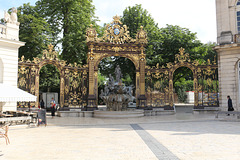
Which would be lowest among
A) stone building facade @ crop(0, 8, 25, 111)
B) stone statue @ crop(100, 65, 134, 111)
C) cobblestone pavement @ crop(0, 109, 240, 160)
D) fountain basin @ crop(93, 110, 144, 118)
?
cobblestone pavement @ crop(0, 109, 240, 160)

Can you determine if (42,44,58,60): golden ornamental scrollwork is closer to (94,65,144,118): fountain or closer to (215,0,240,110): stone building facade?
(94,65,144,118): fountain

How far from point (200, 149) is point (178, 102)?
31078mm

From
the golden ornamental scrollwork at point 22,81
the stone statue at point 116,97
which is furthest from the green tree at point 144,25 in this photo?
the golden ornamental scrollwork at point 22,81

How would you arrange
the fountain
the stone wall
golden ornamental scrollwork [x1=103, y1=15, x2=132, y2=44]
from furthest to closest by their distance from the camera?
golden ornamental scrollwork [x1=103, y1=15, x2=132, y2=44] < the stone wall < the fountain

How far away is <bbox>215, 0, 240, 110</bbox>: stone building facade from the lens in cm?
1636

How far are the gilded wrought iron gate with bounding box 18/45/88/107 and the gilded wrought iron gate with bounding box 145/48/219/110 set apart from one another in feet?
16.7

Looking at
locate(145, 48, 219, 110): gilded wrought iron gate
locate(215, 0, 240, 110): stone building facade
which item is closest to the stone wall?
locate(215, 0, 240, 110): stone building facade

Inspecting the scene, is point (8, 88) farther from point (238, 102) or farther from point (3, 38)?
point (238, 102)

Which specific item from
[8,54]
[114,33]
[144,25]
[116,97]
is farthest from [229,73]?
[8,54]

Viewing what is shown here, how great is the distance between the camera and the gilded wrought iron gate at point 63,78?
15.7 m

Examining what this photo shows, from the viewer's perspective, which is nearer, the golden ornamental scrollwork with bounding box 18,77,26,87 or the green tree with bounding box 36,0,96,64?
the golden ornamental scrollwork with bounding box 18,77,26,87

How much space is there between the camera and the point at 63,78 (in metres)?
17.2

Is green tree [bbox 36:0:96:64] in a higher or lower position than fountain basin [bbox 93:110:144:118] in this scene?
higher

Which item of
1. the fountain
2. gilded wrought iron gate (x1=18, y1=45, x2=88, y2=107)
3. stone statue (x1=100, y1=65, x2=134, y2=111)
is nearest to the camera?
gilded wrought iron gate (x1=18, y1=45, x2=88, y2=107)
